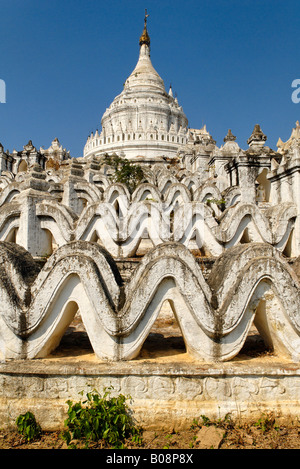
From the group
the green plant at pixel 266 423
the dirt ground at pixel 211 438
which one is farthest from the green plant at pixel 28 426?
the green plant at pixel 266 423

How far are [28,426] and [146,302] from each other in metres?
1.51

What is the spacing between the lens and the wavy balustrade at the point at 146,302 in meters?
3.32

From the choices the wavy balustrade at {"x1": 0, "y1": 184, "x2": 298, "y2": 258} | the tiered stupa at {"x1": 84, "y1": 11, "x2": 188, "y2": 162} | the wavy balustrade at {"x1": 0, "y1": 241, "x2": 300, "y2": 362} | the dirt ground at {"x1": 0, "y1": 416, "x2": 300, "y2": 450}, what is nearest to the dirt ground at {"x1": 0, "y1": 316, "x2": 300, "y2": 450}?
the dirt ground at {"x1": 0, "y1": 416, "x2": 300, "y2": 450}

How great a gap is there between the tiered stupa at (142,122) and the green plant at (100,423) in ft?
138

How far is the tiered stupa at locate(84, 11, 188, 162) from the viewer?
44531 mm

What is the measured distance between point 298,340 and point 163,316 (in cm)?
234

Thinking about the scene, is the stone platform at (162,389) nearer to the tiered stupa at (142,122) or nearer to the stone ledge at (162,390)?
the stone ledge at (162,390)

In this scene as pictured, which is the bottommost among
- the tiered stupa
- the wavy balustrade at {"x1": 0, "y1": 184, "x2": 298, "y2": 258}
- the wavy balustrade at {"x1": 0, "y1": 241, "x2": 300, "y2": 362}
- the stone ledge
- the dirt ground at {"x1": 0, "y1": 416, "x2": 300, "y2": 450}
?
the dirt ground at {"x1": 0, "y1": 416, "x2": 300, "y2": 450}

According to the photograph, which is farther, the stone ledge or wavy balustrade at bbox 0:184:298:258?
wavy balustrade at bbox 0:184:298:258

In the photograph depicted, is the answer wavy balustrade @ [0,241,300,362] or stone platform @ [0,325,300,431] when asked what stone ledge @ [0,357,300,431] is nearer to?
stone platform @ [0,325,300,431]

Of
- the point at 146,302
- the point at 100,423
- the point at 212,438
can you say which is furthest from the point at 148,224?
the point at 212,438

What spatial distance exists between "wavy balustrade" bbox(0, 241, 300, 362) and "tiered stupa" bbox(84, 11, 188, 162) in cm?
4137

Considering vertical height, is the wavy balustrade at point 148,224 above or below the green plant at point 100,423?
above

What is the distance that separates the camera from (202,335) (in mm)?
3373
